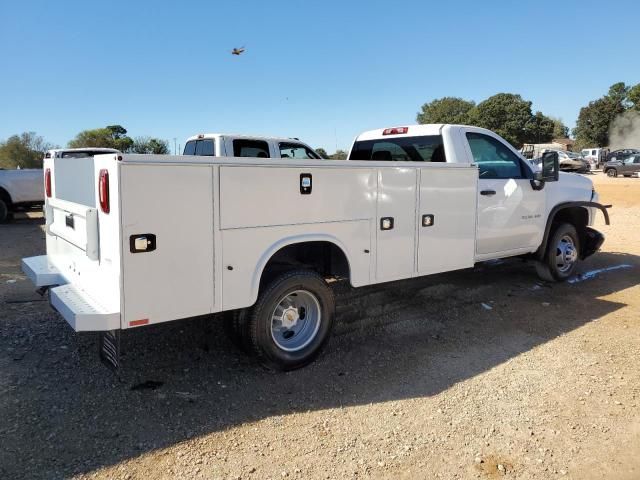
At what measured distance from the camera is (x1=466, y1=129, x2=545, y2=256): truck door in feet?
19.2

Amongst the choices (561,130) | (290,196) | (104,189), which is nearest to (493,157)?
(290,196)

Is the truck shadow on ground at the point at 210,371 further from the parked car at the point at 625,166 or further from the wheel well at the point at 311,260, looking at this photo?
the parked car at the point at 625,166

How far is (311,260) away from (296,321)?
23.1 inches

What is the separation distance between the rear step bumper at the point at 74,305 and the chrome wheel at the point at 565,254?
6015 mm

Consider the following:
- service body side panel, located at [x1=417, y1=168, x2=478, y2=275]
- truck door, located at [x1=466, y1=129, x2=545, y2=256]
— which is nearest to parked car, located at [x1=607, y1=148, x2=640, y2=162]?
truck door, located at [x1=466, y1=129, x2=545, y2=256]

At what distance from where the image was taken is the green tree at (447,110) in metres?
76.4

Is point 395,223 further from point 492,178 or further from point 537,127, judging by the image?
point 537,127

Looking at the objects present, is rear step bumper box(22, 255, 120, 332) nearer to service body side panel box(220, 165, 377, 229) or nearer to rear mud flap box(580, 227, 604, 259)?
service body side panel box(220, 165, 377, 229)

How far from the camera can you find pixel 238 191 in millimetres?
3713

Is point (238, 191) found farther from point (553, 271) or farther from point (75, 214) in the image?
point (553, 271)

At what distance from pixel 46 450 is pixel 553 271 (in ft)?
20.7

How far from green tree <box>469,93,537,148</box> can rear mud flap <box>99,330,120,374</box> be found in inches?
2559

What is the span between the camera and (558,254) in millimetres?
7258

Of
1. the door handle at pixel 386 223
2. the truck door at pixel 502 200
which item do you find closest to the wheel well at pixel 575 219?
the truck door at pixel 502 200
